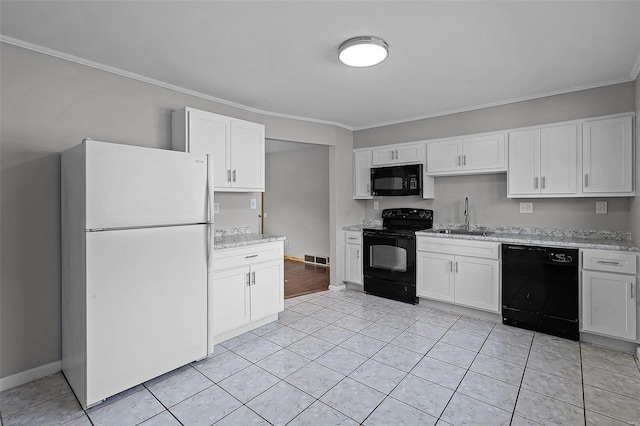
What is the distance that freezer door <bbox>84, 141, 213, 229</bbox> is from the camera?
2016 mm

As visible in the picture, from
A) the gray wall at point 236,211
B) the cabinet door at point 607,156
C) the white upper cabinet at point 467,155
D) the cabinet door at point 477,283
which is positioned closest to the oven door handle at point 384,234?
the cabinet door at point 477,283

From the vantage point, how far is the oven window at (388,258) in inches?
161

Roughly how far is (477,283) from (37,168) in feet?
13.4

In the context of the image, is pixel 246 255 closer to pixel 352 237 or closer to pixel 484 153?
pixel 352 237

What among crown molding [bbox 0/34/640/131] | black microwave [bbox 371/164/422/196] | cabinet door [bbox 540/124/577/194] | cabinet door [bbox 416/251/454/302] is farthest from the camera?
black microwave [bbox 371/164/422/196]

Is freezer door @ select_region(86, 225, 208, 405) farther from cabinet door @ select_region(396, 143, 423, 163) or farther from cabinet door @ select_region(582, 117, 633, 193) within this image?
cabinet door @ select_region(582, 117, 633, 193)

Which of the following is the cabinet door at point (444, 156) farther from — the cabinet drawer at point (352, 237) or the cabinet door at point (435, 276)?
the cabinet drawer at point (352, 237)

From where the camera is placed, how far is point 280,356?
271 centimetres

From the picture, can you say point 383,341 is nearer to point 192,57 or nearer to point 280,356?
point 280,356

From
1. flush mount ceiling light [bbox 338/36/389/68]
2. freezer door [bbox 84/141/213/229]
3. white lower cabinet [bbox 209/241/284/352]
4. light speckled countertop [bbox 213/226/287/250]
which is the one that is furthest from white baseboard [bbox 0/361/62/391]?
flush mount ceiling light [bbox 338/36/389/68]

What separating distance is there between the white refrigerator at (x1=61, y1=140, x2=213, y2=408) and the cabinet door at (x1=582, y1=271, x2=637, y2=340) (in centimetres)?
330

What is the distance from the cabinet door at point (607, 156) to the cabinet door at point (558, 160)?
0.28 feet

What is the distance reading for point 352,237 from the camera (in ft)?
15.3

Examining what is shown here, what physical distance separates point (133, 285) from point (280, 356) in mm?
1282
